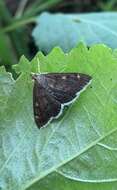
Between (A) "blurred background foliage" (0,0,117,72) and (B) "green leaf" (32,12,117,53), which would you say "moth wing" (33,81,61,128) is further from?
(A) "blurred background foliage" (0,0,117,72)

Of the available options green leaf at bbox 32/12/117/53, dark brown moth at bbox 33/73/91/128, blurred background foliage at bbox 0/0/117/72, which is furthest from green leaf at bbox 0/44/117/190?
blurred background foliage at bbox 0/0/117/72

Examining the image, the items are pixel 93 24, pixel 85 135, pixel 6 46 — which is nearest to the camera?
pixel 85 135

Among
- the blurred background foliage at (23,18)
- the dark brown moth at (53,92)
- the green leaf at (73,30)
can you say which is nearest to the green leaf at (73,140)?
the dark brown moth at (53,92)

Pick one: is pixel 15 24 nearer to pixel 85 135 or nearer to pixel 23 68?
pixel 23 68

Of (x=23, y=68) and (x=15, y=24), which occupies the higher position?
(x=23, y=68)

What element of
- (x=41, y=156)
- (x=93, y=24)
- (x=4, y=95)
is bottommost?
(x=93, y=24)

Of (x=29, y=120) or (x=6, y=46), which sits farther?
(x=6, y=46)

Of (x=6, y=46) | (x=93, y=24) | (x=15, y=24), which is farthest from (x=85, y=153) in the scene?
(x=15, y=24)
